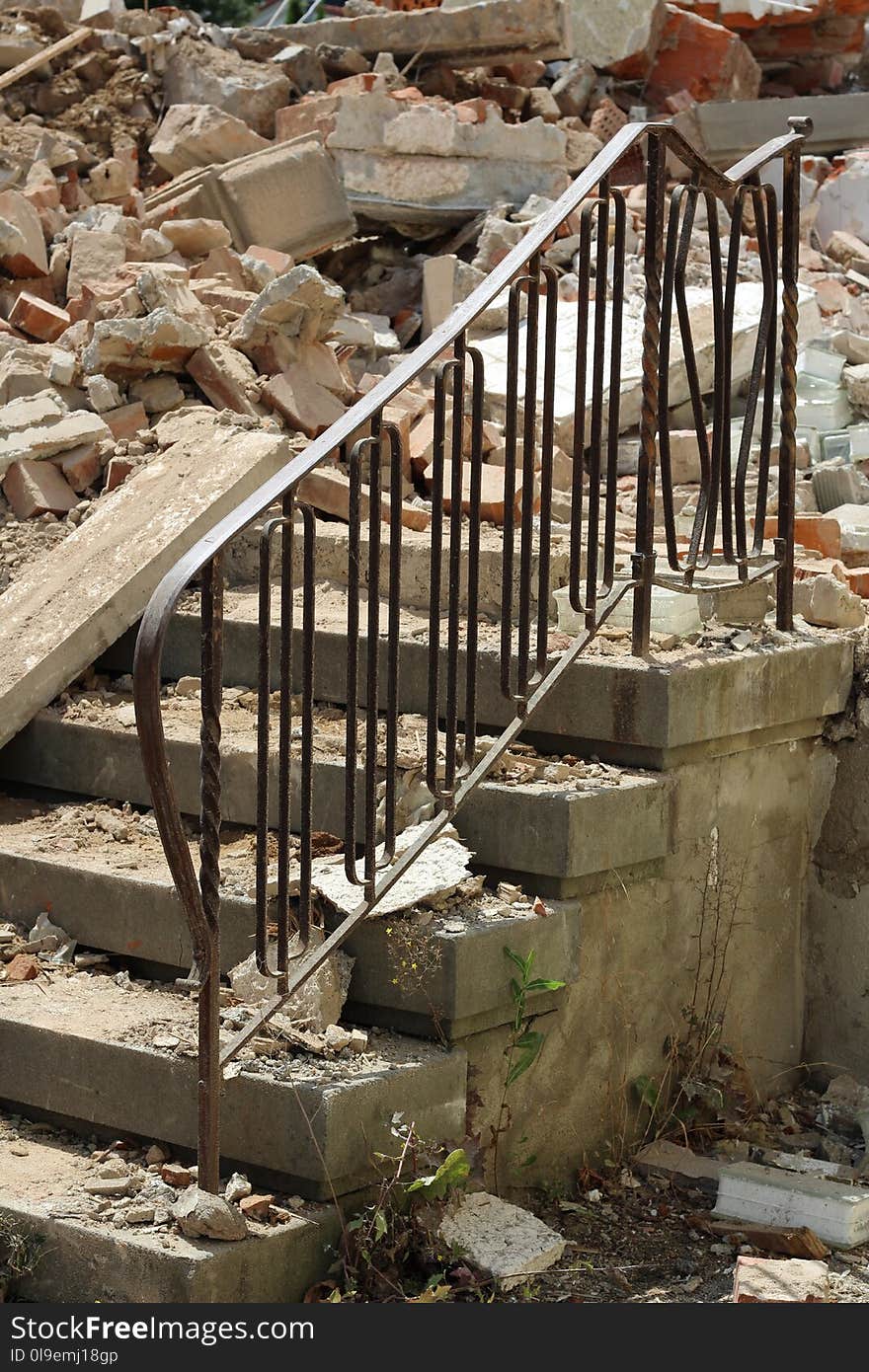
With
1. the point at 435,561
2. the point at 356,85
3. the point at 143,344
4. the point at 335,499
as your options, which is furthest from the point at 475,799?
the point at 356,85

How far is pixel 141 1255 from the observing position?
2.96 meters

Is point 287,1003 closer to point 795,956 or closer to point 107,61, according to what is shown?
point 795,956

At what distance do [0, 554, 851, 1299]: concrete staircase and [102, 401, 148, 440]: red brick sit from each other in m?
1.19

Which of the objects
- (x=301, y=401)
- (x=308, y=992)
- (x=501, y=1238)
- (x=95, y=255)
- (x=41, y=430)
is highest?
(x=95, y=255)

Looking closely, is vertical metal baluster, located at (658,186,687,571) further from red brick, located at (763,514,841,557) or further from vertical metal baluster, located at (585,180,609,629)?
red brick, located at (763,514,841,557)

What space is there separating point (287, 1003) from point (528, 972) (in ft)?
1.62

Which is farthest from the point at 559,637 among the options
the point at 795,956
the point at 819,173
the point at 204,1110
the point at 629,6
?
the point at 629,6

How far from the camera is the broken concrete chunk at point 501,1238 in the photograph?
128 inches

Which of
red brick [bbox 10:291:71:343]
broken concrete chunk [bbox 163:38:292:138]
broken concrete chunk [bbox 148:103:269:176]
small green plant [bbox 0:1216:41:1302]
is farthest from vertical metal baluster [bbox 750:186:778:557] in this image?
broken concrete chunk [bbox 163:38:292:138]

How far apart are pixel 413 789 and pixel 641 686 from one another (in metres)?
0.56

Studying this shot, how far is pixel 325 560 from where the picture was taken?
4.82 metres

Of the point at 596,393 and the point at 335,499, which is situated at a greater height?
the point at 596,393

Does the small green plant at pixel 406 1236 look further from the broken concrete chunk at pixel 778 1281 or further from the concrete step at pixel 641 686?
the concrete step at pixel 641 686

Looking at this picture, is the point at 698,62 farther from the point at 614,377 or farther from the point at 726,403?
the point at 614,377
